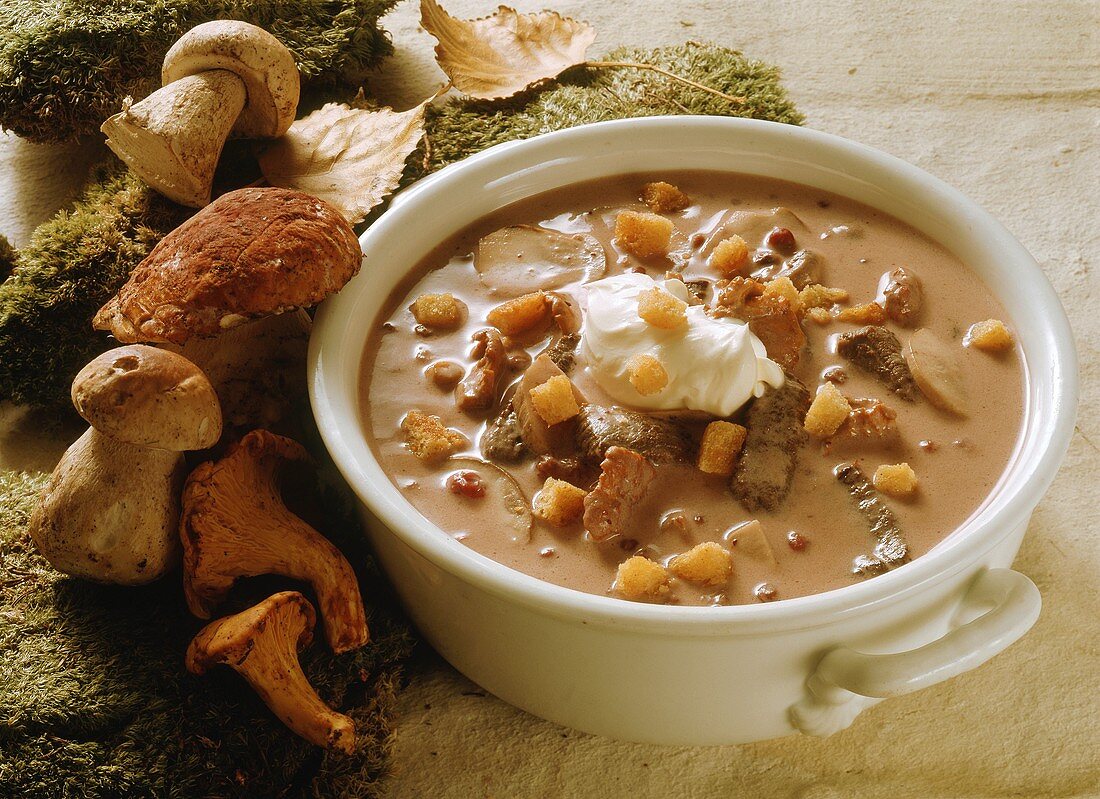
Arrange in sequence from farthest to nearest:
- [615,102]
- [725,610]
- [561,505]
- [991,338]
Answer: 1. [615,102]
2. [991,338]
3. [561,505]
4. [725,610]

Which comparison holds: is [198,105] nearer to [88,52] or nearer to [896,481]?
[88,52]

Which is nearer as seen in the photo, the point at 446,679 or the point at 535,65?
the point at 446,679

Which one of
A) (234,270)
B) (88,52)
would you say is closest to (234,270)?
(234,270)

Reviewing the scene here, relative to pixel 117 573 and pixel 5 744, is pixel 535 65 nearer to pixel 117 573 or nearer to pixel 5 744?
pixel 117 573

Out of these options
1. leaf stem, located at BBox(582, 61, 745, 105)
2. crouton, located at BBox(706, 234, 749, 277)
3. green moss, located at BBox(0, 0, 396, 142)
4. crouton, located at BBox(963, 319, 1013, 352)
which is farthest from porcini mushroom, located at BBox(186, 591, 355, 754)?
leaf stem, located at BBox(582, 61, 745, 105)

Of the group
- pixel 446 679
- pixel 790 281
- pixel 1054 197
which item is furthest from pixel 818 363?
pixel 1054 197

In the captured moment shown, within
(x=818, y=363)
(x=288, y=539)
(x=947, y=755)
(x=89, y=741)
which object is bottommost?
(x=947, y=755)
